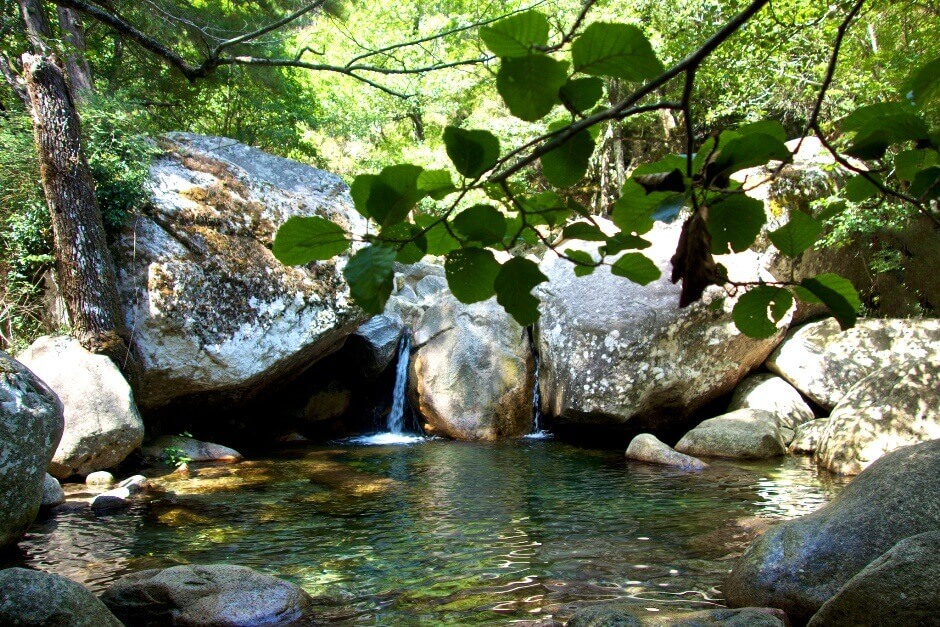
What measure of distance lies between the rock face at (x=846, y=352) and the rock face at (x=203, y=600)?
8300mm

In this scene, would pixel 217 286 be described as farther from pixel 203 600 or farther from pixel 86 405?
pixel 203 600

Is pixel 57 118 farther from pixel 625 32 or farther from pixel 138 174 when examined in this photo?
pixel 625 32

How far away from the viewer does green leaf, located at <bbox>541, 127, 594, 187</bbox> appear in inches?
31.7

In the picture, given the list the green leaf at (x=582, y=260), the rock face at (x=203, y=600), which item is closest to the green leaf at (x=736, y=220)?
the green leaf at (x=582, y=260)

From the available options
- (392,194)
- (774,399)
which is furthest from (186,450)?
(392,194)

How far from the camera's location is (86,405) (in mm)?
7332

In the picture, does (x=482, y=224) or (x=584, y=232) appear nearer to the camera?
(x=482, y=224)

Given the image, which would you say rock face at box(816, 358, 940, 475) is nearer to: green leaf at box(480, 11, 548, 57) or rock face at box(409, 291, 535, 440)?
rock face at box(409, 291, 535, 440)

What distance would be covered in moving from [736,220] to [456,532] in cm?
499

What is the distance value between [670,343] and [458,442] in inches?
143

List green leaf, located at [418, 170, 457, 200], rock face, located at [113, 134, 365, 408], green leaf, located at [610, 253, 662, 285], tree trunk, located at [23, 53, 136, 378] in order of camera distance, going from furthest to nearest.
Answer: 1. rock face, located at [113, 134, 365, 408]
2. tree trunk, located at [23, 53, 136, 378]
3. green leaf, located at [610, 253, 662, 285]
4. green leaf, located at [418, 170, 457, 200]

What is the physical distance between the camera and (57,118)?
26.0ft

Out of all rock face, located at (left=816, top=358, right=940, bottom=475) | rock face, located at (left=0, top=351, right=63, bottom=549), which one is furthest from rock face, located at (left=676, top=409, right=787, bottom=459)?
rock face, located at (left=0, top=351, right=63, bottom=549)

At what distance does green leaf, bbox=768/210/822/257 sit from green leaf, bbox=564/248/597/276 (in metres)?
0.25
